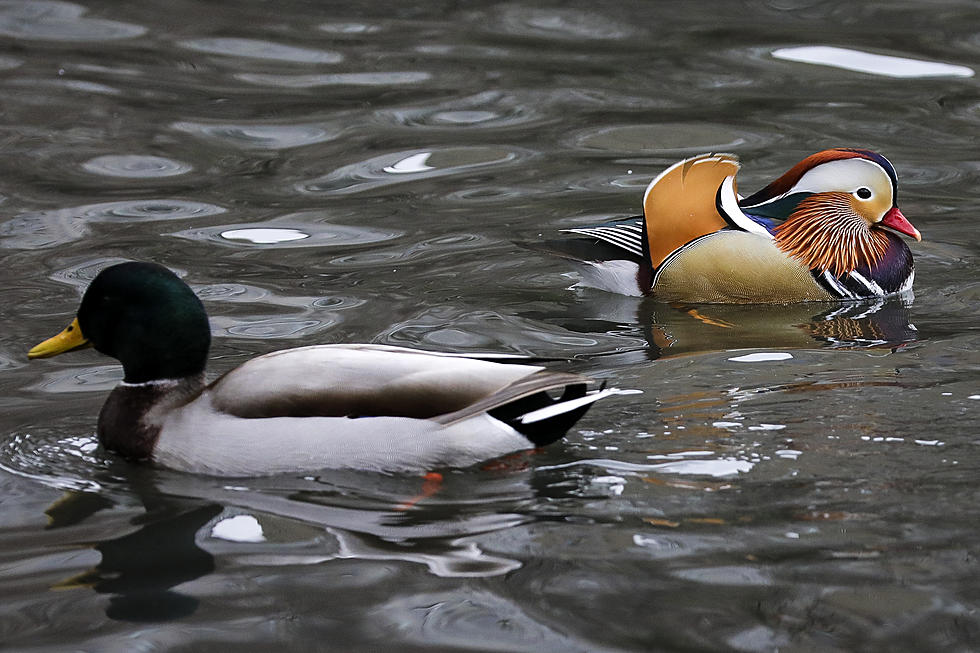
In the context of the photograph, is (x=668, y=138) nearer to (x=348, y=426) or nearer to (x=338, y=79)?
(x=338, y=79)

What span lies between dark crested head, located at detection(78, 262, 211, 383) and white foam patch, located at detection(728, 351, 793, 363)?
7.71 ft

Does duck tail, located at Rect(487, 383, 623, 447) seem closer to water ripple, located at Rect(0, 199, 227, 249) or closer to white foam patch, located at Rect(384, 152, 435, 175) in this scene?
water ripple, located at Rect(0, 199, 227, 249)

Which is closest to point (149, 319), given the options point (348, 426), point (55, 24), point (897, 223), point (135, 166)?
point (348, 426)

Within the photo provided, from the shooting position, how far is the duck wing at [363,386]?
5238 mm

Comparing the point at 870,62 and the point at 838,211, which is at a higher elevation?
the point at 870,62

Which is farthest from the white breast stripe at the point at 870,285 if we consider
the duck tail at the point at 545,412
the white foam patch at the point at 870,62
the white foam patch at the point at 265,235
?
the white foam patch at the point at 870,62

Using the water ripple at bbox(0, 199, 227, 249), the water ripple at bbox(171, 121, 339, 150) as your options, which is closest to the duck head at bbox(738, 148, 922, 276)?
the water ripple at bbox(0, 199, 227, 249)

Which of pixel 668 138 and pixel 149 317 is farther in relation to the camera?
pixel 668 138

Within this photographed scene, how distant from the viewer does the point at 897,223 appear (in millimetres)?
7801

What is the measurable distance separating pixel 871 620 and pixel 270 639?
165 centimetres

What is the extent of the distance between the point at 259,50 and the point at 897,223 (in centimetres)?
678

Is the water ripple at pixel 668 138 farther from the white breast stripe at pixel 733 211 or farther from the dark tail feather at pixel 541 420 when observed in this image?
the dark tail feather at pixel 541 420

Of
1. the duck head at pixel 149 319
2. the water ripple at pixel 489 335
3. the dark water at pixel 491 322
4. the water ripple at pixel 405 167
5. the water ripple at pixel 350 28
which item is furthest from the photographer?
the water ripple at pixel 350 28

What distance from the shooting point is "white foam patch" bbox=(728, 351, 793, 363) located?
6.57 m
